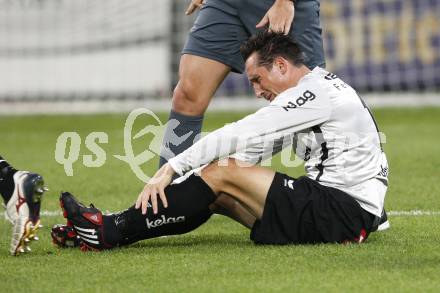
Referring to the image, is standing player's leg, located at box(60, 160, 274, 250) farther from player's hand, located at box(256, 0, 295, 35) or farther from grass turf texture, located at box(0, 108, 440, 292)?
player's hand, located at box(256, 0, 295, 35)

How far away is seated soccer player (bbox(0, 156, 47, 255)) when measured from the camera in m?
5.04

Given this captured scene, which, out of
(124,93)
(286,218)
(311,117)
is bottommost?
(124,93)

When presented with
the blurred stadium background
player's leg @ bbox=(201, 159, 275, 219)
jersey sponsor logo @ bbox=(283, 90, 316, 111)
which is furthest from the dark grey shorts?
the blurred stadium background

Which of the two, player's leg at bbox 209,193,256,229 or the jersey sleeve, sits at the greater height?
the jersey sleeve

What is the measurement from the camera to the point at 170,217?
5145 mm

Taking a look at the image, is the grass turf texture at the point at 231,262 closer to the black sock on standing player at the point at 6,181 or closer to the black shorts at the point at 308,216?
the black shorts at the point at 308,216

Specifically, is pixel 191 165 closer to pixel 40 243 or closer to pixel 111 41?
pixel 40 243

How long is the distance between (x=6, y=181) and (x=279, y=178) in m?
1.25

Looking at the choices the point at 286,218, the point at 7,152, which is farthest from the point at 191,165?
the point at 7,152

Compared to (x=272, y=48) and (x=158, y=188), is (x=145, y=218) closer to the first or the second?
(x=158, y=188)

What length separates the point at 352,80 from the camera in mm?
15547

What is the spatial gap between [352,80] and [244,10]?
30.5 feet

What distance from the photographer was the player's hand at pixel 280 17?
601cm

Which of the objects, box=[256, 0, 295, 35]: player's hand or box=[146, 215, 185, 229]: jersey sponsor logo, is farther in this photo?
box=[256, 0, 295, 35]: player's hand
